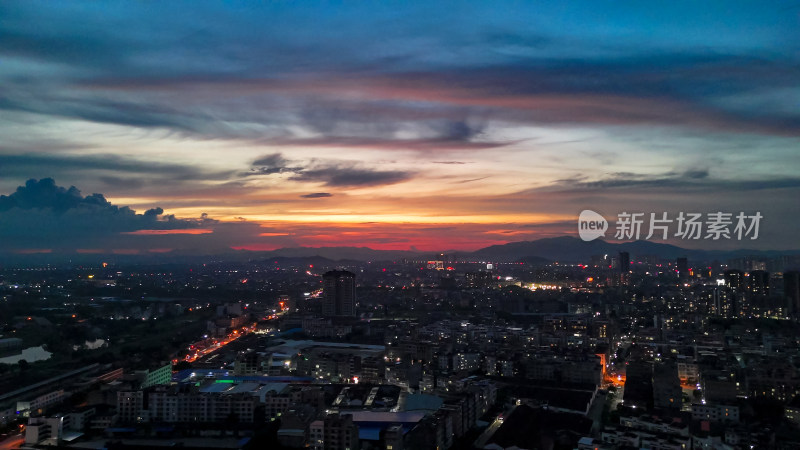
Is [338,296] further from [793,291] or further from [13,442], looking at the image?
[793,291]

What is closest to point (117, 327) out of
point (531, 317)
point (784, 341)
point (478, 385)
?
point (478, 385)

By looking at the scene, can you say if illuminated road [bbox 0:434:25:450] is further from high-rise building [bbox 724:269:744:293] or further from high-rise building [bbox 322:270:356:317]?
high-rise building [bbox 724:269:744:293]

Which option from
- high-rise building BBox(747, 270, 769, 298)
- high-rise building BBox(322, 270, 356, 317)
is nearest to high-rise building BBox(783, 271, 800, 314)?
high-rise building BBox(747, 270, 769, 298)

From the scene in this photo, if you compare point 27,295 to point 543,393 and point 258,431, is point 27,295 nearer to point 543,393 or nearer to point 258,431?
point 258,431

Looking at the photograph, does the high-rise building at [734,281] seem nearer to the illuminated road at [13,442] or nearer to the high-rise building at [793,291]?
the high-rise building at [793,291]

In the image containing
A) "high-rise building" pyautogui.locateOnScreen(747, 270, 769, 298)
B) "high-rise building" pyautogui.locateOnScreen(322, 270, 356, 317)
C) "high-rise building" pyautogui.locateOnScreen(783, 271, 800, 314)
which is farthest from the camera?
"high-rise building" pyautogui.locateOnScreen(322, 270, 356, 317)

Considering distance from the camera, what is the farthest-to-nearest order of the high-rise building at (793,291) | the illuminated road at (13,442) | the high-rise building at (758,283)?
the high-rise building at (758,283) → the high-rise building at (793,291) → the illuminated road at (13,442)

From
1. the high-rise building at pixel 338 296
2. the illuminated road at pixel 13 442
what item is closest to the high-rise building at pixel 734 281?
the high-rise building at pixel 338 296
